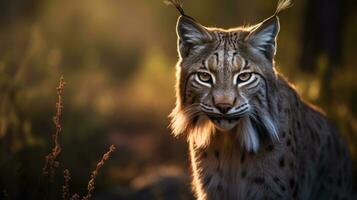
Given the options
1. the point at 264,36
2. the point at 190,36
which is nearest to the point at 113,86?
the point at 190,36

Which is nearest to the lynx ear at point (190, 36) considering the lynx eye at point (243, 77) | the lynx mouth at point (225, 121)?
the lynx eye at point (243, 77)

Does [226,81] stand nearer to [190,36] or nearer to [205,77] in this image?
[205,77]

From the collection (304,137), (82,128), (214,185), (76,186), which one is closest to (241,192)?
(214,185)

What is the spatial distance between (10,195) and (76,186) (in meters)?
1.25

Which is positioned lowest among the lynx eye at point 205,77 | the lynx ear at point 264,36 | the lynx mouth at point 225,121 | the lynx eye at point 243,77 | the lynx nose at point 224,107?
the lynx mouth at point 225,121

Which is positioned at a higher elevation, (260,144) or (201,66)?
(201,66)

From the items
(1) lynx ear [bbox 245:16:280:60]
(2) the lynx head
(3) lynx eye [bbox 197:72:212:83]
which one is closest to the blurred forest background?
(2) the lynx head

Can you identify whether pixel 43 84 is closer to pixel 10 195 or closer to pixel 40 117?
pixel 40 117

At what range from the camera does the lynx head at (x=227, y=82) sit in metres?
5.52

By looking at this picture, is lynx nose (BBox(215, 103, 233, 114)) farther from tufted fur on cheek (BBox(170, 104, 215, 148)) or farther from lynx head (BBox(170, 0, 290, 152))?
tufted fur on cheek (BBox(170, 104, 215, 148))

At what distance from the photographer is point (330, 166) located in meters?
6.83

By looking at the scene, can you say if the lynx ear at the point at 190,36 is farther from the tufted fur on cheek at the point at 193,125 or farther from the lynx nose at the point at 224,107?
the lynx nose at the point at 224,107

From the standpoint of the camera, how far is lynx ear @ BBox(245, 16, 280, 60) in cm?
578

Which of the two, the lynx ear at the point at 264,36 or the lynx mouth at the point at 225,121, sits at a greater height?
the lynx ear at the point at 264,36
